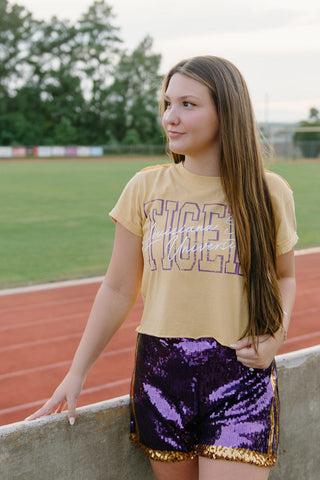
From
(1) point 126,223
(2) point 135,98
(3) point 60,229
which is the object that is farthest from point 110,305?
(2) point 135,98

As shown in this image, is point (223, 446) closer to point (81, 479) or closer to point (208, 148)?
point (81, 479)

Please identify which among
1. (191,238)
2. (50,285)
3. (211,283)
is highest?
(191,238)

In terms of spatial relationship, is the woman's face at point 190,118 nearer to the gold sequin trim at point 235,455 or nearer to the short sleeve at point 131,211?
the short sleeve at point 131,211

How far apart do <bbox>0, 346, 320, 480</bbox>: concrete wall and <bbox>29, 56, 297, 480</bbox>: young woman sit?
29 centimetres

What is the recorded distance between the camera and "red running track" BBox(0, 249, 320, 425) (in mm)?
3719

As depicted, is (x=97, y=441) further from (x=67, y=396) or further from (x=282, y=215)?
(x=282, y=215)

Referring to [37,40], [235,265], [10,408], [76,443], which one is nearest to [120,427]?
[76,443]

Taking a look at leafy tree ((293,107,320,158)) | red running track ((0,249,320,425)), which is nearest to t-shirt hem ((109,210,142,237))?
red running track ((0,249,320,425))

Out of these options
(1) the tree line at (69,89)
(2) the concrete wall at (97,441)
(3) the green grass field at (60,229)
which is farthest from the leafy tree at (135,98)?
(2) the concrete wall at (97,441)

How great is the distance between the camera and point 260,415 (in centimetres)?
157

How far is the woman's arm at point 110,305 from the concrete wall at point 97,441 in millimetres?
160

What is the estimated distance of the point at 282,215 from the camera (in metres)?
1.62

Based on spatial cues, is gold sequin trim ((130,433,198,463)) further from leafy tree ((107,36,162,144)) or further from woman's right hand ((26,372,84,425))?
leafy tree ((107,36,162,144))

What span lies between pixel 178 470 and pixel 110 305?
19.0 inches
